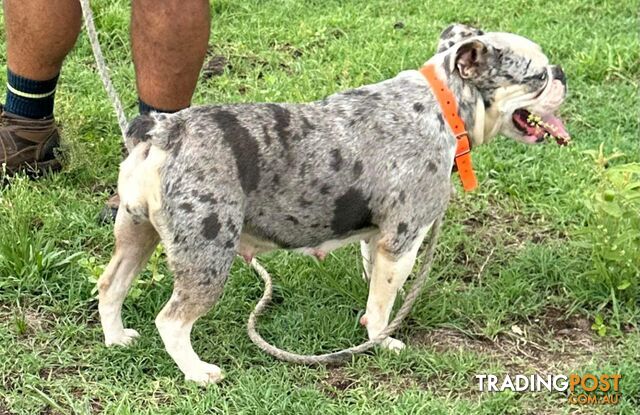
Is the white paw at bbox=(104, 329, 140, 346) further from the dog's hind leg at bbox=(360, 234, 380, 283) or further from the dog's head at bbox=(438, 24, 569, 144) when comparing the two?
the dog's head at bbox=(438, 24, 569, 144)

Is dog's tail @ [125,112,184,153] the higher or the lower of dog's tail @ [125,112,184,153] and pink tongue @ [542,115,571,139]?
the higher

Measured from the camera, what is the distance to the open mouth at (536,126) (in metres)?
4.27

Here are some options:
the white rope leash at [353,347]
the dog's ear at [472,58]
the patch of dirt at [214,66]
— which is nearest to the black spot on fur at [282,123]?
the white rope leash at [353,347]

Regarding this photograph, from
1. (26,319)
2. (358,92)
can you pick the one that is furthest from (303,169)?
(26,319)

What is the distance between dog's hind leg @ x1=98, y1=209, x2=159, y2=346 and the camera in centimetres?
406

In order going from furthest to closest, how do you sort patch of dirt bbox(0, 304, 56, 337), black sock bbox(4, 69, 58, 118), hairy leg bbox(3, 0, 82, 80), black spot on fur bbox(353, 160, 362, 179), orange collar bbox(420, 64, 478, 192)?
black sock bbox(4, 69, 58, 118)
hairy leg bbox(3, 0, 82, 80)
patch of dirt bbox(0, 304, 56, 337)
orange collar bbox(420, 64, 478, 192)
black spot on fur bbox(353, 160, 362, 179)

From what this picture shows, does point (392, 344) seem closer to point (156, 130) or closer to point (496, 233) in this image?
point (496, 233)

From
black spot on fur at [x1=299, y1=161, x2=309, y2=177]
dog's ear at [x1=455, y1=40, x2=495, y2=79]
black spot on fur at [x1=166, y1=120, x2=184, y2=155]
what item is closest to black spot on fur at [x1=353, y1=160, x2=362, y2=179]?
black spot on fur at [x1=299, y1=161, x2=309, y2=177]

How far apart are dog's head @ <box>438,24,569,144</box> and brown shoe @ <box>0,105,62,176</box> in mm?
2458

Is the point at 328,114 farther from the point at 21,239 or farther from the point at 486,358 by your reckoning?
the point at 21,239

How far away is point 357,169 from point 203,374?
102cm

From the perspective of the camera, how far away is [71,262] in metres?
4.68

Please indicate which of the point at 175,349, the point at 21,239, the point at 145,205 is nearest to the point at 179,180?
the point at 145,205

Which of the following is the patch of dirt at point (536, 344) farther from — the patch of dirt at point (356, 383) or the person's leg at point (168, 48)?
the person's leg at point (168, 48)
